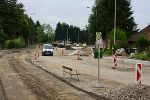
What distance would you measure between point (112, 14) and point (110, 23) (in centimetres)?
240

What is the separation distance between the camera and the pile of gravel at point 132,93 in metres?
16.8

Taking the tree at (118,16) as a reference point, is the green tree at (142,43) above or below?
below

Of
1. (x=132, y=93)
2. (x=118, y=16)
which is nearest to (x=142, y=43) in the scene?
(x=118, y=16)

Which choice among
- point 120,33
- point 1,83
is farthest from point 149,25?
point 1,83

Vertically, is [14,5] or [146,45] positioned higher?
[14,5]

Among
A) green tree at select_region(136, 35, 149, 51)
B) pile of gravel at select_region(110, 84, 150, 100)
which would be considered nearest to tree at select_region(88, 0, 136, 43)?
green tree at select_region(136, 35, 149, 51)

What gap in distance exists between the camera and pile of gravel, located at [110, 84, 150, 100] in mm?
16750

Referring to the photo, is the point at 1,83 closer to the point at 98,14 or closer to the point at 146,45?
the point at 146,45

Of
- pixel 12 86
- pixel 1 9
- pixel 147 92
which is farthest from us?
pixel 1 9

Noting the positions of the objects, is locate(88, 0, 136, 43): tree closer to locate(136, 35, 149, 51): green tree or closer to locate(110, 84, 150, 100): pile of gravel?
locate(136, 35, 149, 51): green tree

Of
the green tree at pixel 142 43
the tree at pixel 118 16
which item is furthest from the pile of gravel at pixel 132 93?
the tree at pixel 118 16

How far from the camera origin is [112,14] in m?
97.2

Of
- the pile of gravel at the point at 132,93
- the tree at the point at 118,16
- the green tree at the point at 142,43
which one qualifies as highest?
the tree at the point at 118,16

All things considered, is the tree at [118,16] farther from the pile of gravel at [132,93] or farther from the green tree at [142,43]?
the pile of gravel at [132,93]
